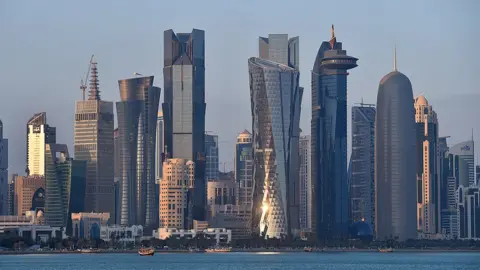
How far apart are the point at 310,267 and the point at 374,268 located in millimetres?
9592

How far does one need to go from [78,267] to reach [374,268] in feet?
145

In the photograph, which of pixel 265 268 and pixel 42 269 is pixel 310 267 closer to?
pixel 265 268

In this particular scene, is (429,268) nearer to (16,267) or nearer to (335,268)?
(335,268)

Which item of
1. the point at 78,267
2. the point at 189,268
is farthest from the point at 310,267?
the point at 78,267

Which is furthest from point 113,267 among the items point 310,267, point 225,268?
point 310,267

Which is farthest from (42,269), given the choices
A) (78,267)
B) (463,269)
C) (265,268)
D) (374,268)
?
(463,269)

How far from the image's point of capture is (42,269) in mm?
181000

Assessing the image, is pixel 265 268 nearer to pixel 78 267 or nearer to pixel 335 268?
pixel 335 268

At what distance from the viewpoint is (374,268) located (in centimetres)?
18650

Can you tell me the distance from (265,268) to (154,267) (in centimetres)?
1959

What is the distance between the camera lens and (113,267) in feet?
612

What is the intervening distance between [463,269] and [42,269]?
61440 millimetres

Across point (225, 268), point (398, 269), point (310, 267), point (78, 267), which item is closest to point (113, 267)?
point (78, 267)

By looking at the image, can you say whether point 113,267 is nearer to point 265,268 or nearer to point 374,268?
point 265,268
